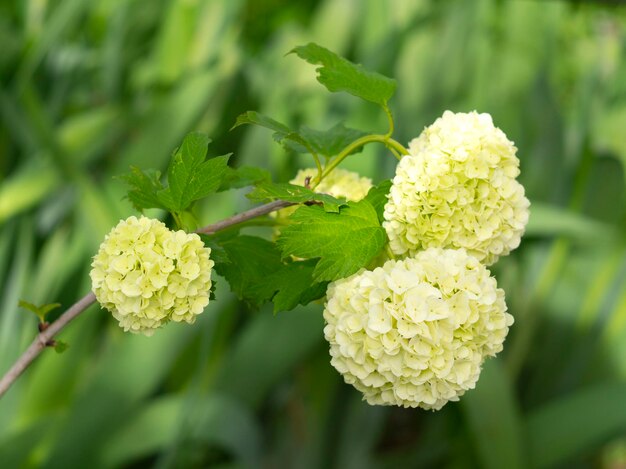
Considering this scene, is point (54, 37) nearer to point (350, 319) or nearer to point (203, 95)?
point (203, 95)

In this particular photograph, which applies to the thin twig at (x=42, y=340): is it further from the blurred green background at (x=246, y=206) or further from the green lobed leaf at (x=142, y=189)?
the blurred green background at (x=246, y=206)

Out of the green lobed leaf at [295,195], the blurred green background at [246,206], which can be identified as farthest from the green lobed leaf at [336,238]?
the blurred green background at [246,206]

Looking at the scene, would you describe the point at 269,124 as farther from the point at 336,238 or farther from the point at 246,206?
the point at 246,206

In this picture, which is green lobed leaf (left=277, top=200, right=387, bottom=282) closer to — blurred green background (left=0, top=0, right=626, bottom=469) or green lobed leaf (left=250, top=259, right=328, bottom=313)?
green lobed leaf (left=250, top=259, right=328, bottom=313)

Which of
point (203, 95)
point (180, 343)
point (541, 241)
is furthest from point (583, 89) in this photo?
point (180, 343)

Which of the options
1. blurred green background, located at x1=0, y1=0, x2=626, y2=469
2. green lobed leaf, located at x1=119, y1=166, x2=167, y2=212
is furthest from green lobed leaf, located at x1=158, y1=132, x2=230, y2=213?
blurred green background, located at x1=0, y1=0, x2=626, y2=469

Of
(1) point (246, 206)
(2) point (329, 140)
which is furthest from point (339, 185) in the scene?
(1) point (246, 206)
